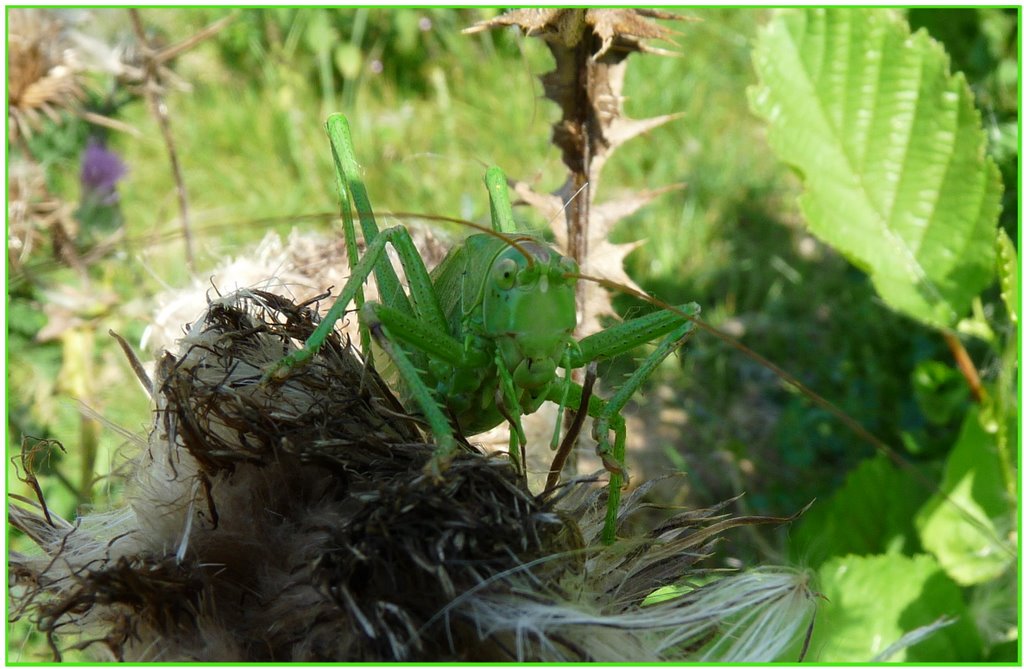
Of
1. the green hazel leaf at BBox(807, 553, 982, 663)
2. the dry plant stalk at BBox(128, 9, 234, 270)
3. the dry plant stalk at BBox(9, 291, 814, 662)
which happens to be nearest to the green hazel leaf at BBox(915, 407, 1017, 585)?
the green hazel leaf at BBox(807, 553, 982, 663)

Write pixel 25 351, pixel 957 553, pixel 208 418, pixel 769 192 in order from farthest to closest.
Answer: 1. pixel 769 192
2. pixel 25 351
3. pixel 957 553
4. pixel 208 418

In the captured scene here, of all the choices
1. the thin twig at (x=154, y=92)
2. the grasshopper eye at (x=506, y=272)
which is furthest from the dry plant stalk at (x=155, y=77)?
the grasshopper eye at (x=506, y=272)

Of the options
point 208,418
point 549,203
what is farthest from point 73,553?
point 549,203

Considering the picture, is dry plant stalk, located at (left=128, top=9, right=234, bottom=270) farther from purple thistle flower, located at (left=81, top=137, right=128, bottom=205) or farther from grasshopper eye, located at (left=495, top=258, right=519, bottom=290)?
grasshopper eye, located at (left=495, top=258, right=519, bottom=290)

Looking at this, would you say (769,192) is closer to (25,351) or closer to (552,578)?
(25,351)

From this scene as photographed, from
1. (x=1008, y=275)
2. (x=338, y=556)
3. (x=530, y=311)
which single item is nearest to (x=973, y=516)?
(x=1008, y=275)

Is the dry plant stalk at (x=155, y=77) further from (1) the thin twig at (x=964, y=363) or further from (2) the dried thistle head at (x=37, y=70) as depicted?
(1) the thin twig at (x=964, y=363)
